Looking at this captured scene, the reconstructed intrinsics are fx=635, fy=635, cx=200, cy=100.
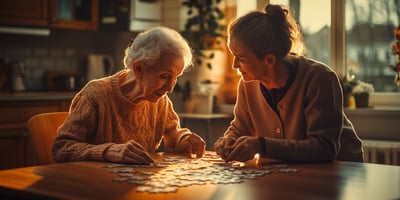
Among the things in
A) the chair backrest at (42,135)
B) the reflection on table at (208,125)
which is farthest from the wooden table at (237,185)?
the reflection on table at (208,125)

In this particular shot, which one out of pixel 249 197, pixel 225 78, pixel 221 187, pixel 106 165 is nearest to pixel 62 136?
pixel 106 165

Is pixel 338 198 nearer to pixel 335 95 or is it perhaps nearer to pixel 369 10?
pixel 335 95

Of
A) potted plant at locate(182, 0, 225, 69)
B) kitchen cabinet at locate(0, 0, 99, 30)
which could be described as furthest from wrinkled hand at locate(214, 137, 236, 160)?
kitchen cabinet at locate(0, 0, 99, 30)

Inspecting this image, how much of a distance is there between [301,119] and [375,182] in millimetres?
566

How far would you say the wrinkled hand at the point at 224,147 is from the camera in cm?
220

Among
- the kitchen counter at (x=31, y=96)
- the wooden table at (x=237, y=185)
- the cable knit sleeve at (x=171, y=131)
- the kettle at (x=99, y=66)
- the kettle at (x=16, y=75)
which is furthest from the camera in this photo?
the kettle at (x=99, y=66)

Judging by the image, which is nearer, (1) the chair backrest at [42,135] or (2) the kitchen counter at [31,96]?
(1) the chair backrest at [42,135]

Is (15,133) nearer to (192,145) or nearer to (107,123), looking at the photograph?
(107,123)

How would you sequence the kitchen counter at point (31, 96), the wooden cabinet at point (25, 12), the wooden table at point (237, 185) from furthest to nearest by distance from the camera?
the wooden cabinet at point (25, 12)
the kitchen counter at point (31, 96)
the wooden table at point (237, 185)

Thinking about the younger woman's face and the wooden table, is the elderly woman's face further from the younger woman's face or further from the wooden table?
the wooden table

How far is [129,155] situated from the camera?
2152mm

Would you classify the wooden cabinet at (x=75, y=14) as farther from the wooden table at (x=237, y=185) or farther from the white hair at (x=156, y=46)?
the wooden table at (x=237, y=185)

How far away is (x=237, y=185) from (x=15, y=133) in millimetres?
2813

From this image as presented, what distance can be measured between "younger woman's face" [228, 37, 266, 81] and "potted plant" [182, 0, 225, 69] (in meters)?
2.49
